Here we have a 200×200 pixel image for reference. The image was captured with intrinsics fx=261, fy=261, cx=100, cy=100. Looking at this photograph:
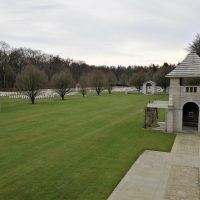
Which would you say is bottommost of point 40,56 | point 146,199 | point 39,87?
point 146,199

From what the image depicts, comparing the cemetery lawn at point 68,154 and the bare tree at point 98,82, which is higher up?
the bare tree at point 98,82

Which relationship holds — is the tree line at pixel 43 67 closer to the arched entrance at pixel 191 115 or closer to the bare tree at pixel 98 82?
the bare tree at pixel 98 82

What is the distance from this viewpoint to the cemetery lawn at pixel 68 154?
893 cm

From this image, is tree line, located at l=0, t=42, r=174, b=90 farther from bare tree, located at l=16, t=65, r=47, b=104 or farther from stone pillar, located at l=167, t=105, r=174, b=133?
stone pillar, located at l=167, t=105, r=174, b=133

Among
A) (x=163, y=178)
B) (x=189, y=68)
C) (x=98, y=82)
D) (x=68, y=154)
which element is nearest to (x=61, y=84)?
(x=98, y=82)

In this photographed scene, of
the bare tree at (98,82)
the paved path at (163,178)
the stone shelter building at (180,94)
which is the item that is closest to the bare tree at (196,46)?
the bare tree at (98,82)

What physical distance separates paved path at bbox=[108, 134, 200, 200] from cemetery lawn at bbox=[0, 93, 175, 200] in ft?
1.62

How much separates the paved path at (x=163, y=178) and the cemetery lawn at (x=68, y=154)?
49 centimetres

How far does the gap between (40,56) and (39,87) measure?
6330 centimetres

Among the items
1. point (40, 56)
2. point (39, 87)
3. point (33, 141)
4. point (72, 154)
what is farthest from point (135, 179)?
point (40, 56)

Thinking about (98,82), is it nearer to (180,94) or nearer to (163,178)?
(180,94)

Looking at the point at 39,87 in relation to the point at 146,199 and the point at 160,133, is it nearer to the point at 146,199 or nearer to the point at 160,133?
the point at 160,133

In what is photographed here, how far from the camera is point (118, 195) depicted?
846 centimetres

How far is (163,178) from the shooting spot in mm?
9922
